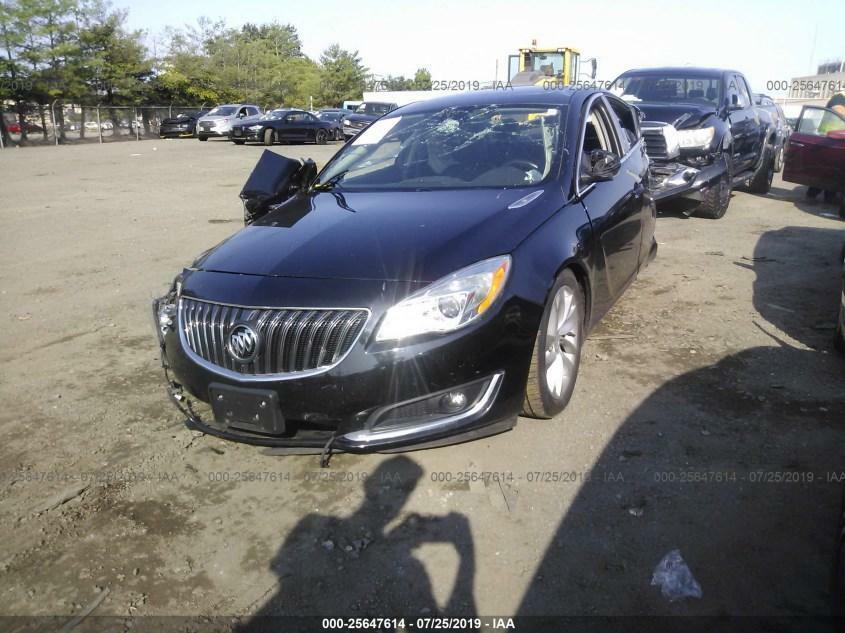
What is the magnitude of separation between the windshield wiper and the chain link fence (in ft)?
109

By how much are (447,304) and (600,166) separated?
5.65 feet

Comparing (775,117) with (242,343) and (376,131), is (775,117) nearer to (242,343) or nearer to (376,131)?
(376,131)

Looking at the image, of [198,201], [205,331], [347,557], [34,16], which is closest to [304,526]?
[347,557]

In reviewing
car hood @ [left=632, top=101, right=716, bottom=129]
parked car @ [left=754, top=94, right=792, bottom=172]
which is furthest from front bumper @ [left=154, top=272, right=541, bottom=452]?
parked car @ [left=754, top=94, right=792, bottom=172]

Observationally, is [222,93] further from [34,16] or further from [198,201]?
[198,201]

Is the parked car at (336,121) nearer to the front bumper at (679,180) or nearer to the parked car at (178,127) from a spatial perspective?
the parked car at (178,127)

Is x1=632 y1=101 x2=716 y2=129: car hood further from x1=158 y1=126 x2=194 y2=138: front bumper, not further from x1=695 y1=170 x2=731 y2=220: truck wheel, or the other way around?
x1=158 y1=126 x2=194 y2=138: front bumper

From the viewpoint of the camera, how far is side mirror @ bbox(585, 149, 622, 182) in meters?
3.96

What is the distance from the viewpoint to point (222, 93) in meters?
51.4

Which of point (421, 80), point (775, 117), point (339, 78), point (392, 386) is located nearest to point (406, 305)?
point (392, 386)

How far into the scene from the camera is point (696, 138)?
Answer: 836 centimetres

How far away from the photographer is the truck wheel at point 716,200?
27.8 feet

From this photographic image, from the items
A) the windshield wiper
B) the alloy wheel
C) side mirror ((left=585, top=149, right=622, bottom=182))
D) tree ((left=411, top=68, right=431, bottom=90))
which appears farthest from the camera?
tree ((left=411, top=68, right=431, bottom=90))

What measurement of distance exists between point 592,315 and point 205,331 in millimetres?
2143
